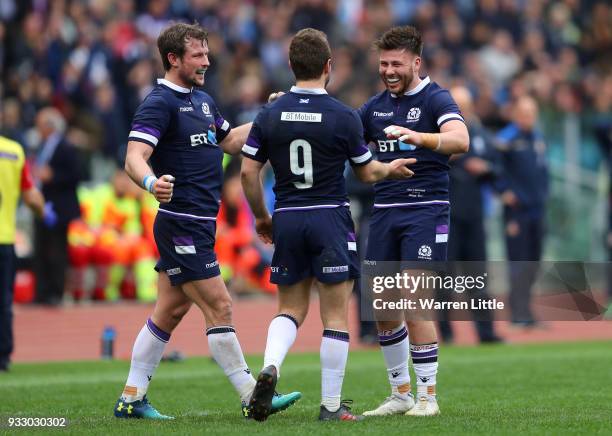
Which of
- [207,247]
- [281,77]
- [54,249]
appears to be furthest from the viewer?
[281,77]

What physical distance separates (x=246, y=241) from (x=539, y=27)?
9.16m

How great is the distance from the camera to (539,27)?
2842 cm

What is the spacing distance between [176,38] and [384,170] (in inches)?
69.4

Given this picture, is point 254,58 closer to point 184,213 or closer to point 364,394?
point 364,394

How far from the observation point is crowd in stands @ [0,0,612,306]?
22.5 m

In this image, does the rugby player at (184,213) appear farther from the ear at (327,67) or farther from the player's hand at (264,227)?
the ear at (327,67)

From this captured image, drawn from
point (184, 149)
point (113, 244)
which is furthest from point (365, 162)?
point (113, 244)

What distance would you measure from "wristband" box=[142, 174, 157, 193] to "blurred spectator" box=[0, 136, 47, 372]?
4687mm

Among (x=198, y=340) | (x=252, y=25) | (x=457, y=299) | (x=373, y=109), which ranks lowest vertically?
(x=198, y=340)

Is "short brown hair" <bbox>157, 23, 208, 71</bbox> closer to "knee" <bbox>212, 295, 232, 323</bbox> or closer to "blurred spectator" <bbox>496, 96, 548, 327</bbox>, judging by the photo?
"knee" <bbox>212, 295, 232, 323</bbox>

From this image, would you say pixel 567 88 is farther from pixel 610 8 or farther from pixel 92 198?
pixel 92 198

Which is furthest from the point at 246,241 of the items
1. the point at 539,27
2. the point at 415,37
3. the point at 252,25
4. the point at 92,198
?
the point at 415,37

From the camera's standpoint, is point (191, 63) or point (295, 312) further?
point (191, 63)

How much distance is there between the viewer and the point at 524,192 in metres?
17.9
